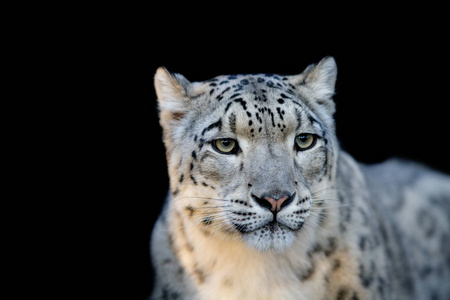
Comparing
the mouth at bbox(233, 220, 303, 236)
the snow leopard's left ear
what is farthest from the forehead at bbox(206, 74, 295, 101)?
the mouth at bbox(233, 220, 303, 236)

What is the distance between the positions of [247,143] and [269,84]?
53cm

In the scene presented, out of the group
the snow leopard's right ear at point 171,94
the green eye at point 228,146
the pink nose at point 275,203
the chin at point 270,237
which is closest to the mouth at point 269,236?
the chin at point 270,237

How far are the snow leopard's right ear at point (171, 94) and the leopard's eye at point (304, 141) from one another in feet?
2.95

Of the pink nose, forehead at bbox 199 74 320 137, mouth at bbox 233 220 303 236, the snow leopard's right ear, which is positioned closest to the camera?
the pink nose

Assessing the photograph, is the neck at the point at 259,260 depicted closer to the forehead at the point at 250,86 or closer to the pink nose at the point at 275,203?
the pink nose at the point at 275,203

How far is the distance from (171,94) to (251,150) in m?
0.85

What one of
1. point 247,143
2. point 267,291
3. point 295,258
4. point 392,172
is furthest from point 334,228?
point 392,172

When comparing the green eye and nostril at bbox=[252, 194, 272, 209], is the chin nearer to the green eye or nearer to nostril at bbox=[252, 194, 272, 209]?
nostril at bbox=[252, 194, 272, 209]

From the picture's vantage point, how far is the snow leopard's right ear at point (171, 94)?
4695 mm

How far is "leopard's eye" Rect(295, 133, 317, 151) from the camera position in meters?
4.41

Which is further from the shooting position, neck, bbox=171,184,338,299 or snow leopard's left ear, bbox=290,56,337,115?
snow leopard's left ear, bbox=290,56,337,115

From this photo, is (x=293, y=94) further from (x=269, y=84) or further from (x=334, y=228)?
(x=334, y=228)

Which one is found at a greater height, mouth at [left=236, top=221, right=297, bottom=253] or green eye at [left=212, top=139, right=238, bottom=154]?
green eye at [left=212, top=139, right=238, bottom=154]

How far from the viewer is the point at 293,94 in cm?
460
